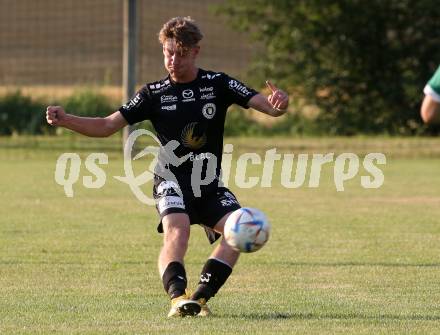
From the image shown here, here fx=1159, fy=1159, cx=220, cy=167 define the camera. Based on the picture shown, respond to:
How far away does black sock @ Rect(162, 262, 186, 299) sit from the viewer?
6910 millimetres

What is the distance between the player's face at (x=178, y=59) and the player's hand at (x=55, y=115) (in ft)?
2.42

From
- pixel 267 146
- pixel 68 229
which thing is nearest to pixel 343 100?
pixel 267 146

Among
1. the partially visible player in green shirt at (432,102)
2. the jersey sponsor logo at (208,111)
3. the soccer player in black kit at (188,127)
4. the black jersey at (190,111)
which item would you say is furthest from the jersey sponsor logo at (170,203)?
the partially visible player in green shirt at (432,102)

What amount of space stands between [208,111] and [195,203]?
0.60m

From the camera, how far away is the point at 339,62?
30969mm

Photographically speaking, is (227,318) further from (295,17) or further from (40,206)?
(295,17)

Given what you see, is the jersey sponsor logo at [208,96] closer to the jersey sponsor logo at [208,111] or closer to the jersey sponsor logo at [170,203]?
the jersey sponsor logo at [208,111]

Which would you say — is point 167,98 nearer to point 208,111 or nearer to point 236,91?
point 208,111

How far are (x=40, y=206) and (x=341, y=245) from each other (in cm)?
532

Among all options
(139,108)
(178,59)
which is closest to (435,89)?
(178,59)

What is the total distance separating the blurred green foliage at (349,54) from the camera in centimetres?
3059

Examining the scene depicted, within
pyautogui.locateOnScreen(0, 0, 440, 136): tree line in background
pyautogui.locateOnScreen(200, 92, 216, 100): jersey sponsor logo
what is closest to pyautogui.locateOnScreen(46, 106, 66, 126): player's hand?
pyautogui.locateOnScreen(200, 92, 216, 100): jersey sponsor logo

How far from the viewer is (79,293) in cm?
809

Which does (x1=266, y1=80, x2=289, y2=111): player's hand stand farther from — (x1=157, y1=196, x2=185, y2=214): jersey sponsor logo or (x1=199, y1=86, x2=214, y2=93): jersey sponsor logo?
(x1=157, y1=196, x2=185, y2=214): jersey sponsor logo
